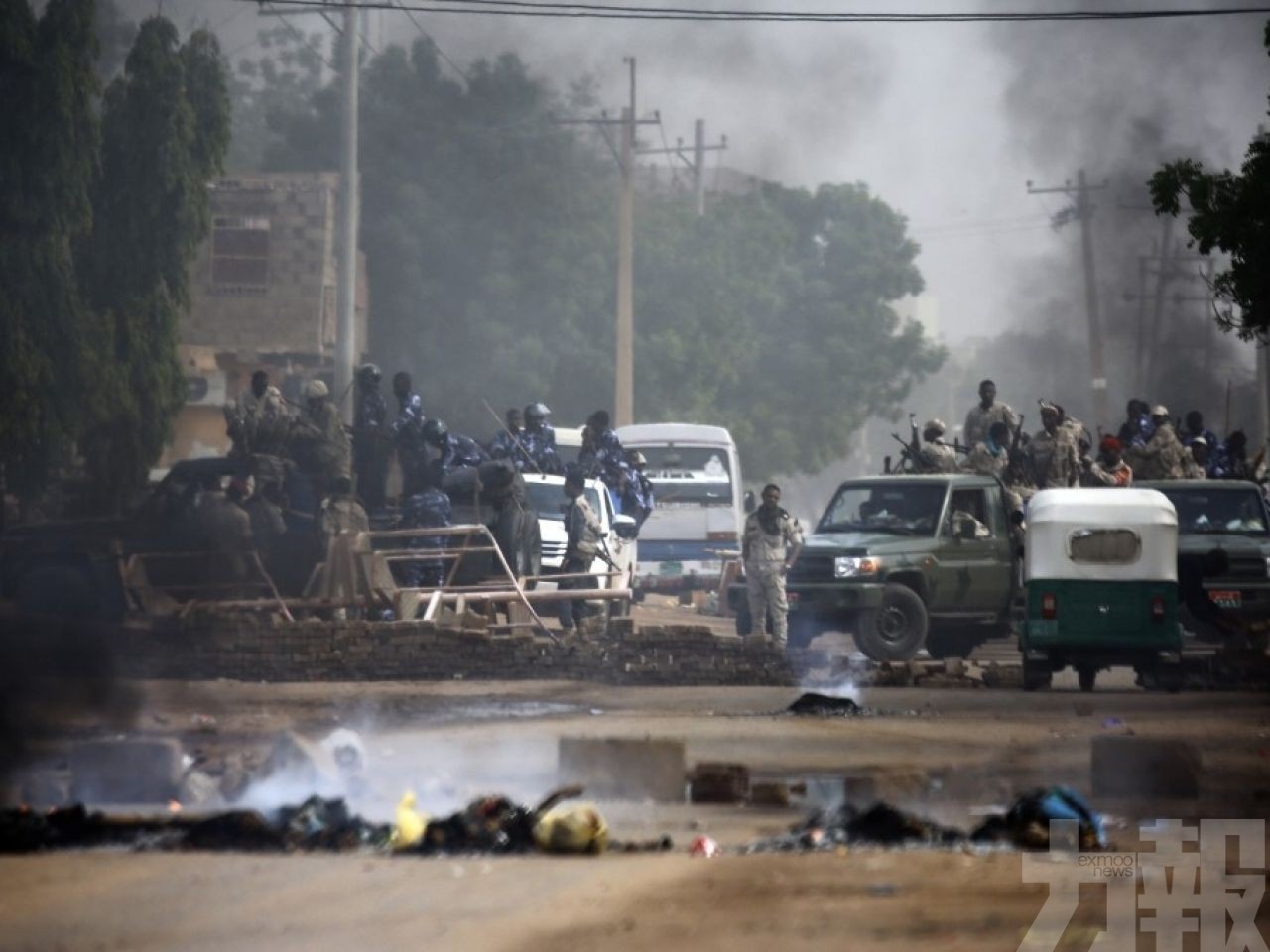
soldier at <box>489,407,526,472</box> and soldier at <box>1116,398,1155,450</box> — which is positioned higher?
soldier at <box>1116,398,1155,450</box>

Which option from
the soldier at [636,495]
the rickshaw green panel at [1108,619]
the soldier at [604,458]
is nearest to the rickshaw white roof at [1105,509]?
the rickshaw green panel at [1108,619]

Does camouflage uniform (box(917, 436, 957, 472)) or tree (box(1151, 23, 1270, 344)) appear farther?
camouflage uniform (box(917, 436, 957, 472))

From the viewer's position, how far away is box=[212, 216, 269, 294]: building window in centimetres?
4000

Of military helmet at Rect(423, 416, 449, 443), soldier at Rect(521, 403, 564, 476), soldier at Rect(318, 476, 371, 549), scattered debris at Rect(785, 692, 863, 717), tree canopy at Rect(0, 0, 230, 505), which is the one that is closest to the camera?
scattered debris at Rect(785, 692, 863, 717)

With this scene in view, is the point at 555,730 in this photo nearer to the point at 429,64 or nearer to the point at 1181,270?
the point at 429,64

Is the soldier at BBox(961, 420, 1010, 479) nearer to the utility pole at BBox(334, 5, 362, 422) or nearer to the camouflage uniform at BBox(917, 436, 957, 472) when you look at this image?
the camouflage uniform at BBox(917, 436, 957, 472)

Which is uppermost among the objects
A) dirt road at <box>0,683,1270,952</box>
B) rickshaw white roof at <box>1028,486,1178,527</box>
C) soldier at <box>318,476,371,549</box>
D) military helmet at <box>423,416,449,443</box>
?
military helmet at <box>423,416,449,443</box>

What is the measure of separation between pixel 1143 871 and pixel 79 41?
1892 cm

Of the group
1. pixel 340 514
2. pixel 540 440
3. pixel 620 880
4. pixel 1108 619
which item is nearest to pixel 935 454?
pixel 540 440

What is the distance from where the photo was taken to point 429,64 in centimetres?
4559

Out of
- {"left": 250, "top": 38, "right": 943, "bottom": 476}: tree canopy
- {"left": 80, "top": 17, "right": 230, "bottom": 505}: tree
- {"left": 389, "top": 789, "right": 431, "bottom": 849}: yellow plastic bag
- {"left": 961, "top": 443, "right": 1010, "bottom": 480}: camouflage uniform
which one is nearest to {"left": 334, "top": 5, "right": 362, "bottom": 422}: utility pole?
{"left": 80, "top": 17, "right": 230, "bottom": 505}: tree

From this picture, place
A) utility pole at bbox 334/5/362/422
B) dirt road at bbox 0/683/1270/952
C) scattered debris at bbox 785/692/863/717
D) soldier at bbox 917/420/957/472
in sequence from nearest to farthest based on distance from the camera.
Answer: dirt road at bbox 0/683/1270/952
scattered debris at bbox 785/692/863/717
soldier at bbox 917/420/957/472
utility pole at bbox 334/5/362/422

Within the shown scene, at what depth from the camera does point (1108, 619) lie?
15.2 meters

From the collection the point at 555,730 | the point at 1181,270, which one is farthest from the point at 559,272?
the point at 555,730
